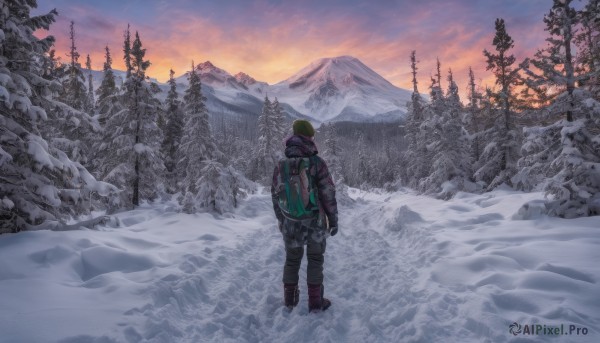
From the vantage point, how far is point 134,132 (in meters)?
19.2

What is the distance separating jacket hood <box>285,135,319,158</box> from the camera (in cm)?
541

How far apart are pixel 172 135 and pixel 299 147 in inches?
934

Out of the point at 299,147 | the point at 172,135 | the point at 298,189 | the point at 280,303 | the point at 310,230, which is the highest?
the point at 172,135

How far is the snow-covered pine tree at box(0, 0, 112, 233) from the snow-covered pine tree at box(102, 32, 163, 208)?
35.1 feet

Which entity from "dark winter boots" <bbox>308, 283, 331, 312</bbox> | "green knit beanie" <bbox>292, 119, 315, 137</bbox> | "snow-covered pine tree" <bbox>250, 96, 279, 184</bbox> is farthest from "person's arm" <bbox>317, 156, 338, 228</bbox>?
"snow-covered pine tree" <bbox>250, 96, 279, 184</bbox>

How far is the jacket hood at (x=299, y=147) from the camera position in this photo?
5.41m

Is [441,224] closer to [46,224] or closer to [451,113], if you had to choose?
[46,224]

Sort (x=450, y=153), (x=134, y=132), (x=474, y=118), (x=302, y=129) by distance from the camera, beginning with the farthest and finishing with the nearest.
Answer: (x=474, y=118), (x=450, y=153), (x=134, y=132), (x=302, y=129)

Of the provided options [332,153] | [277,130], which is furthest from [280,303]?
[277,130]

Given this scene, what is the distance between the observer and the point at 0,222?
22.1 ft

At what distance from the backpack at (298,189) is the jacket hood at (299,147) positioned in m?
0.08

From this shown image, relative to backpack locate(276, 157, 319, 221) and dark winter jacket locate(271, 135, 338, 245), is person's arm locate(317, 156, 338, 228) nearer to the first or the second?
dark winter jacket locate(271, 135, 338, 245)

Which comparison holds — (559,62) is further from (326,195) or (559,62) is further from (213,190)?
(213,190)

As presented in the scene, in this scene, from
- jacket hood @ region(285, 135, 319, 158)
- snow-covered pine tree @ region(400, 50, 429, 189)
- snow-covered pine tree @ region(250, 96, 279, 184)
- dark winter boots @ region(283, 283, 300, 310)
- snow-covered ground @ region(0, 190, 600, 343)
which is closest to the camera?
snow-covered ground @ region(0, 190, 600, 343)
